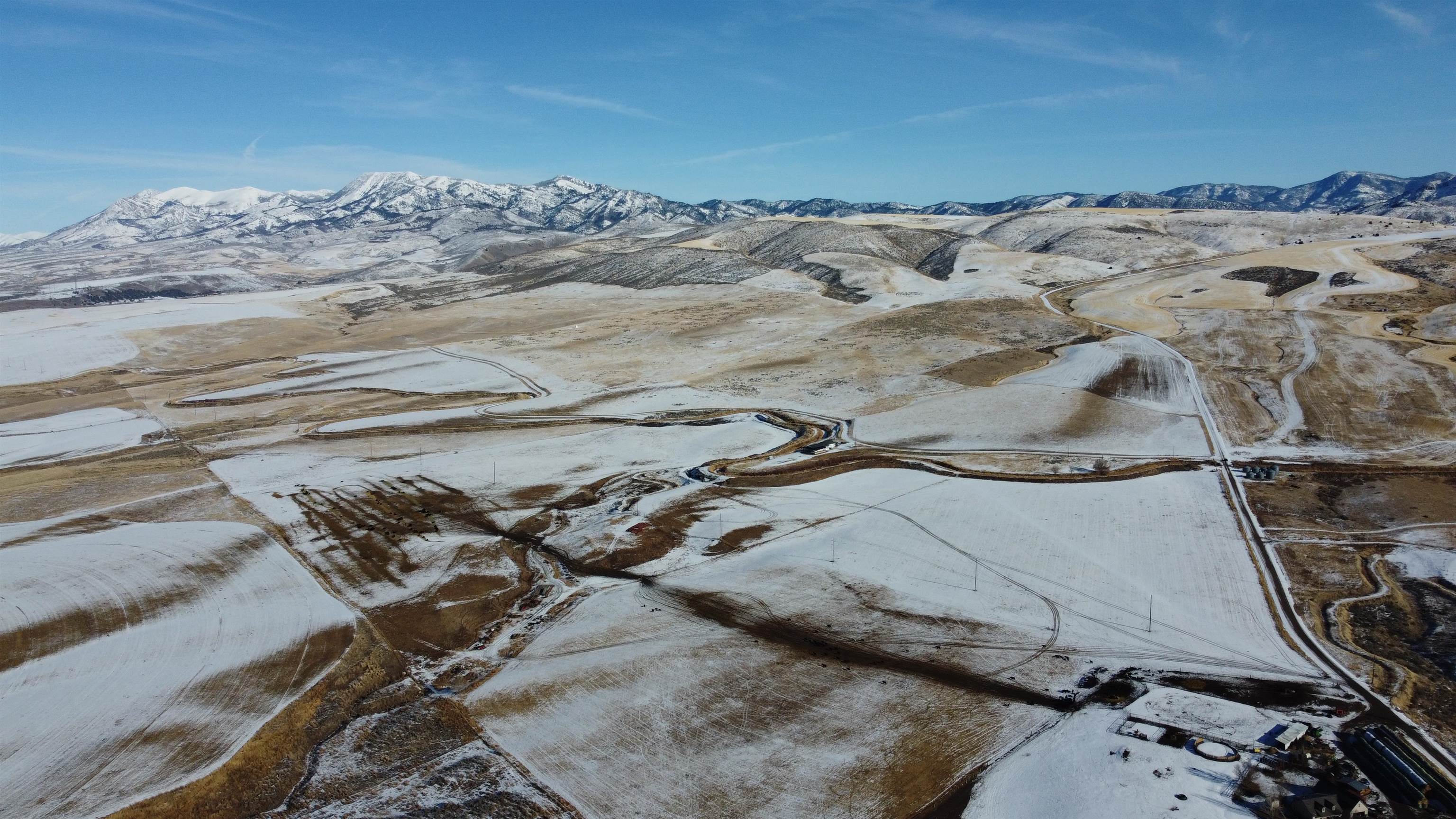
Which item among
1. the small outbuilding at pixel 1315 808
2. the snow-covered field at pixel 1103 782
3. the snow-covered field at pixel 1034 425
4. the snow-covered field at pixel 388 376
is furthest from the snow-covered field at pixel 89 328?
the small outbuilding at pixel 1315 808

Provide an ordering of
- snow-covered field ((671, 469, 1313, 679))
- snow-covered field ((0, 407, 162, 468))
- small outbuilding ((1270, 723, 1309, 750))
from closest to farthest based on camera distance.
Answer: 1. small outbuilding ((1270, 723, 1309, 750))
2. snow-covered field ((671, 469, 1313, 679))
3. snow-covered field ((0, 407, 162, 468))

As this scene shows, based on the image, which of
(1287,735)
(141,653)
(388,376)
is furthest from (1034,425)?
(388,376)

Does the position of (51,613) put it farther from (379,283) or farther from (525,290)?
(379,283)

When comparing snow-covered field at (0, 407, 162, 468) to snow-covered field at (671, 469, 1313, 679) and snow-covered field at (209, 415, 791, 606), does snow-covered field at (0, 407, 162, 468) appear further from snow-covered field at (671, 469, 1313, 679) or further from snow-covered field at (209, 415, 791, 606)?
snow-covered field at (671, 469, 1313, 679)

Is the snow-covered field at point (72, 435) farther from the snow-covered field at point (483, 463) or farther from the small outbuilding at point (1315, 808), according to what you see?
the small outbuilding at point (1315, 808)

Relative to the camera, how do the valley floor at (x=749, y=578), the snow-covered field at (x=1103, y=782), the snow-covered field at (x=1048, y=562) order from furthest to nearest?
the snow-covered field at (x=1048, y=562)
the valley floor at (x=749, y=578)
the snow-covered field at (x=1103, y=782)

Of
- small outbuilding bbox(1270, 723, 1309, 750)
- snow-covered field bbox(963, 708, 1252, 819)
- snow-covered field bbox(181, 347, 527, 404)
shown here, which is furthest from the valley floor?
snow-covered field bbox(181, 347, 527, 404)

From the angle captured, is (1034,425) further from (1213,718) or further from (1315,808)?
(1315,808)
